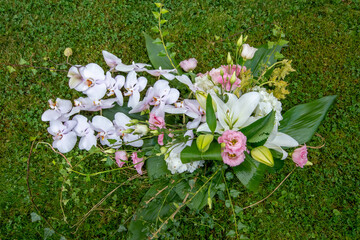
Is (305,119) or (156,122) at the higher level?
(156,122)

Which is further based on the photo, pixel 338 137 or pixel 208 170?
pixel 338 137

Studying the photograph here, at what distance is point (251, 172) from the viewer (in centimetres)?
140

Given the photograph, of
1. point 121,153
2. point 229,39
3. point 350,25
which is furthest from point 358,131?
point 121,153

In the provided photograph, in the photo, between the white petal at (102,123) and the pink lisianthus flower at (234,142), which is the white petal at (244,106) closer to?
the pink lisianthus flower at (234,142)

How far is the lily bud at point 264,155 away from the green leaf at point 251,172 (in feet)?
0.63

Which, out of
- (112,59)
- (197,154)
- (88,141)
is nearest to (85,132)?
(88,141)

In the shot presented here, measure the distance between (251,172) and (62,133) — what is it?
3.67 ft

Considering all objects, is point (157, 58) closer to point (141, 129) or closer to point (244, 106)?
point (141, 129)

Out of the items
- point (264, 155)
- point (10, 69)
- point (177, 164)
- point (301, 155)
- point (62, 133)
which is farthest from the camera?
point (10, 69)

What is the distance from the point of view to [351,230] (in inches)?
76.1

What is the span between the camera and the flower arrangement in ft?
4.10

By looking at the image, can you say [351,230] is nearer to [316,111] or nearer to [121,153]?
[316,111]

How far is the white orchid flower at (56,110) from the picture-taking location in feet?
5.75

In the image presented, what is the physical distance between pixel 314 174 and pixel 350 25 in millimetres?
1176
